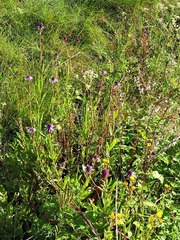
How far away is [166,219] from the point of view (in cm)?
181

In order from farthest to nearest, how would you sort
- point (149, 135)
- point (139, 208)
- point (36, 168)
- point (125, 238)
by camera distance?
1. point (149, 135)
2. point (36, 168)
3. point (139, 208)
4. point (125, 238)

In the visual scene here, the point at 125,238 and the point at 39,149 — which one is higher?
the point at 39,149

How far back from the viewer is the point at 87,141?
6.84 feet

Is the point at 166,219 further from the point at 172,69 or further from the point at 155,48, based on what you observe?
the point at 155,48

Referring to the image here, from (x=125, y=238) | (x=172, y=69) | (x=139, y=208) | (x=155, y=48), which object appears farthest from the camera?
(x=155, y=48)

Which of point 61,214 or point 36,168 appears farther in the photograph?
point 36,168

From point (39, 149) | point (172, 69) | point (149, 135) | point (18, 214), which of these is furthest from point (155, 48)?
point (18, 214)

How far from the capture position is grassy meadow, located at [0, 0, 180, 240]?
1733 millimetres

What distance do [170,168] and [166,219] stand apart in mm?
382

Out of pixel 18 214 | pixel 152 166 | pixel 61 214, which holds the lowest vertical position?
pixel 18 214

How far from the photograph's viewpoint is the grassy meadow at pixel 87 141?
68.2 inches

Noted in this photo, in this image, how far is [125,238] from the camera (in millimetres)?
1707

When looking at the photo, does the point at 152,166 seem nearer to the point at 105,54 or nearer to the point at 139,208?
the point at 139,208

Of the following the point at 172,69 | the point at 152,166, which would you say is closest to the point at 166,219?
the point at 152,166
